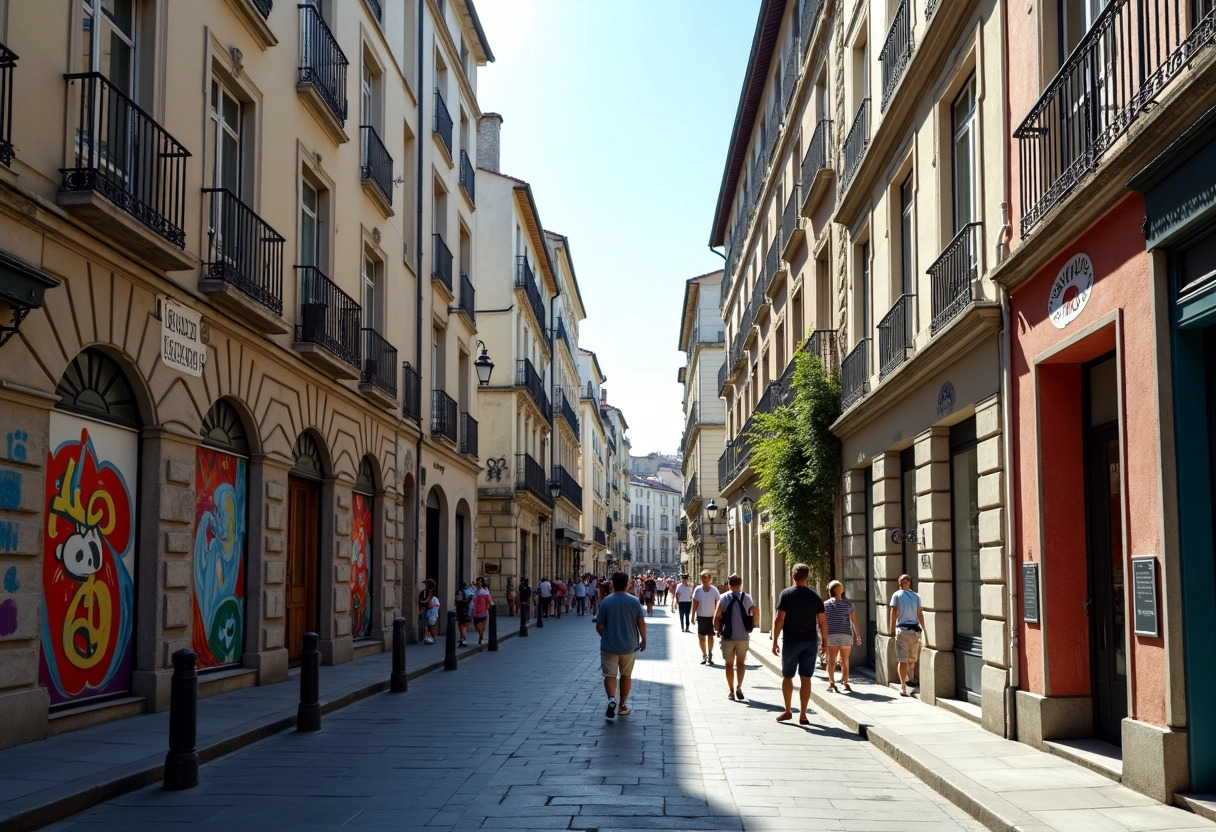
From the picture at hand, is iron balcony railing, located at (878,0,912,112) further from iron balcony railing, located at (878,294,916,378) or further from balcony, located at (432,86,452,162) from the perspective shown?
balcony, located at (432,86,452,162)

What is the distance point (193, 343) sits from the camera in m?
13.3

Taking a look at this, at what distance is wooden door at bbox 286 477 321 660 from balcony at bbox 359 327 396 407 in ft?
7.01

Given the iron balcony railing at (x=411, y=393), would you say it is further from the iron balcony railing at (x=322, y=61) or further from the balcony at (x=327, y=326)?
the iron balcony railing at (x=322, y=61)

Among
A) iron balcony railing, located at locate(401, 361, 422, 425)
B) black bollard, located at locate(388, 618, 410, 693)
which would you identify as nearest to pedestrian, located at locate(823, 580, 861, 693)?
black bollard, located at locate(388, 618, 410, 693)

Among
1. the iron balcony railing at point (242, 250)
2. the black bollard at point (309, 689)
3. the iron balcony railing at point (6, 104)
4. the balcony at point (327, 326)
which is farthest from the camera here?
the balcony at point (327, 326)

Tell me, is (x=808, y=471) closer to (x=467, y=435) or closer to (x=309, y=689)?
(x=309, y=689)

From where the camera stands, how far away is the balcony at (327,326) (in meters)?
16.9

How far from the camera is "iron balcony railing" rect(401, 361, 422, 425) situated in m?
23.6

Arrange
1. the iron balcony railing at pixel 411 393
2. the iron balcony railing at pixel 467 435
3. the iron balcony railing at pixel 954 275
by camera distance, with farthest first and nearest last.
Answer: the iron balcony railing at pixel 467 435
the iron balcony railing at pixel 411 393
the iron balcony railing at pixel 954 275

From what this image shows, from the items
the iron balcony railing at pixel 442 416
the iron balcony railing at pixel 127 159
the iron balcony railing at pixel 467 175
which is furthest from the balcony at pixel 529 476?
the iron balcony railing at pixel 127 159

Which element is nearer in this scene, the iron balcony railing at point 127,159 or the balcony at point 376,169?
the iron balcony railing at point 127,159

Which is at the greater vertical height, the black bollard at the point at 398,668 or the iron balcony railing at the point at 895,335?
the iron balcony railing at the point at 895,335

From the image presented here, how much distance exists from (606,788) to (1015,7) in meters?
8.14

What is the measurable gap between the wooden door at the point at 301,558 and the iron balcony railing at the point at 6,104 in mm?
8589
